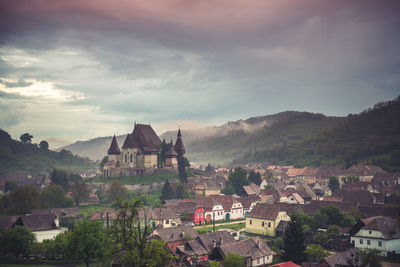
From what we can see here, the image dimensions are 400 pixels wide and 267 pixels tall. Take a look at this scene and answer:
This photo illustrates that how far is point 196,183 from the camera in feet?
344

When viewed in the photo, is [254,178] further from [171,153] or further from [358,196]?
[358,196]

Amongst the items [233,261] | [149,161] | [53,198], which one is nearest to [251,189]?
[149,161]

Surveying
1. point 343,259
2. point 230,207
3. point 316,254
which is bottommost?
point 316,254

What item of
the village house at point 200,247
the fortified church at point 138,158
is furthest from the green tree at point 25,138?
the village house at point 200,247

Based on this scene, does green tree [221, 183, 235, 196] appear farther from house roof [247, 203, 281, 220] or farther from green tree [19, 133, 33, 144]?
green tree [19, 133, 33, 144]

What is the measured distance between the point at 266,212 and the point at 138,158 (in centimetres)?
5971

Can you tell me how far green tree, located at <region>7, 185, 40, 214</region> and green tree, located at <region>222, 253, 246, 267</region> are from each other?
50.3 m

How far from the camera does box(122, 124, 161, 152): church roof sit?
11681 centimetres

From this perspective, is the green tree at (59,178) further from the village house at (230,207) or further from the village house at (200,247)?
the village house at (200,247)

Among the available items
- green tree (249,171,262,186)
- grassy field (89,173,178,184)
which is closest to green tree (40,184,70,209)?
grassy field (89,173,178,184)

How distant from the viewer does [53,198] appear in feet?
280

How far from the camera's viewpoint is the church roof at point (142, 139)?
11681cm

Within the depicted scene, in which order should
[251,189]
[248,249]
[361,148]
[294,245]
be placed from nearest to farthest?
[248,249], [294,245], [251,189], [361,148]

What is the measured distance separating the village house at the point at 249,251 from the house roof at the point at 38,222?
2764cm
